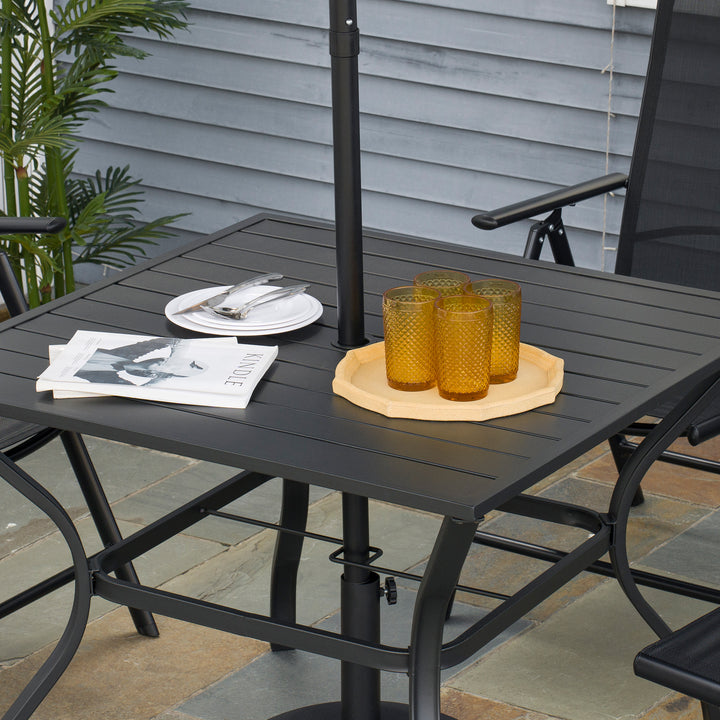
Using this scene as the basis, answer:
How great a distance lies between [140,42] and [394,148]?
979 millimetres

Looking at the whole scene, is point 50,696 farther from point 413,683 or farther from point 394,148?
point 394,148

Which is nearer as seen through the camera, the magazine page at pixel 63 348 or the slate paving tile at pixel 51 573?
the magazine page at pixel 63 348

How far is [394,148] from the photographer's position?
12.6 ft

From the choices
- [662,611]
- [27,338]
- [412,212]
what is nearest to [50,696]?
[27,338]

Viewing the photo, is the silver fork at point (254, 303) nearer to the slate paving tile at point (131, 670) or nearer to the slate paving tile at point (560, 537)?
the slate paving tile at point (131, 670)

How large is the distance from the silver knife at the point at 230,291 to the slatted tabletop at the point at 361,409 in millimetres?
44

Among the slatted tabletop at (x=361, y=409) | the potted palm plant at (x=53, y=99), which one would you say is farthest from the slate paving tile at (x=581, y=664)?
the potted palm plant at (x=53, y=99)

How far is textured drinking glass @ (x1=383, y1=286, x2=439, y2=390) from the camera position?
1667 mm

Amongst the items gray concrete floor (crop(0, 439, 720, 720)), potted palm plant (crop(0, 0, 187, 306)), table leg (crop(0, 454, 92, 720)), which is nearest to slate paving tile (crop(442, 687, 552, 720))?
gray concrete floor (crop(0, 439, 720, 720))

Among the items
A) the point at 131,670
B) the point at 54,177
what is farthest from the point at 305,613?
the point at 54,177

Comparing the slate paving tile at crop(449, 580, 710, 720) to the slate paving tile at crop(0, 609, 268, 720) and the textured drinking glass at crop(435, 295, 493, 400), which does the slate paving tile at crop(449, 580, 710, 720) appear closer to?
the slate paving tile at crop(0, 609, 268, 720)

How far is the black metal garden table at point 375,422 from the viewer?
1511 millimetres

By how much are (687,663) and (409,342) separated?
528 mm

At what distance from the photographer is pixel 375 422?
5.31 feet
